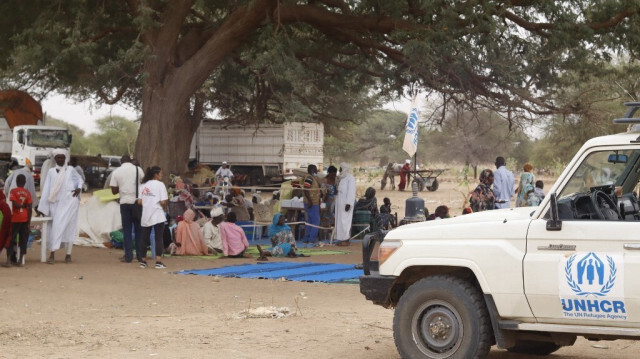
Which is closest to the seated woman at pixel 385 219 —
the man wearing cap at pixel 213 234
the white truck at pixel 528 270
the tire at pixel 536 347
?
the man wearing cap at pixel 213 234

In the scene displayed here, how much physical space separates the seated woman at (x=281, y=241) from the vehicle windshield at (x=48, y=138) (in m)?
23.8

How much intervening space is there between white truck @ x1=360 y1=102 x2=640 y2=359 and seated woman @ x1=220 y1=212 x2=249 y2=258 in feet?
30.8

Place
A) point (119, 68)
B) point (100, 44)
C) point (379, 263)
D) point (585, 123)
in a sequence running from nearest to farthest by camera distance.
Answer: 1. point (379, 263)
2. point (585, 123)
3. point (119, 68)
4. point (100, 44)

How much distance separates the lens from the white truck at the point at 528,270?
23.3 ft

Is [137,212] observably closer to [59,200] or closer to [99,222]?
[59,200]

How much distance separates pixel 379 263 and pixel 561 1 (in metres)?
12.6

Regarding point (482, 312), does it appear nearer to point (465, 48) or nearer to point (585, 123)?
point (465, 48)

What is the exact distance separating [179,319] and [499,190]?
9.11 m

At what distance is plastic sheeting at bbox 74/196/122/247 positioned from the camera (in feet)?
63.2

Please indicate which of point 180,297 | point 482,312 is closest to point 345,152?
point 180,297

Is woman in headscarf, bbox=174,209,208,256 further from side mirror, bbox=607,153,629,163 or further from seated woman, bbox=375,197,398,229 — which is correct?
side mirror, bbox=607,153,629,163

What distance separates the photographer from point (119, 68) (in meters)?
23.4

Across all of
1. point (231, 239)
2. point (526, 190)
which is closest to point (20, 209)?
point (231, 239)

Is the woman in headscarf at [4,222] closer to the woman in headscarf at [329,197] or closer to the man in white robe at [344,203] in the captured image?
the man in white robe at [344,203]
